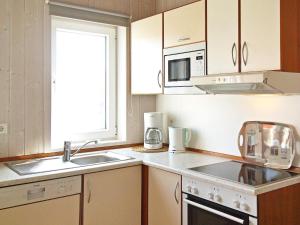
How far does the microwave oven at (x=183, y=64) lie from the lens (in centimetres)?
238

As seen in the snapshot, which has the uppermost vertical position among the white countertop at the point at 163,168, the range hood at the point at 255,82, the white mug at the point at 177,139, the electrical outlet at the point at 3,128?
the range hood at the point at 255,82

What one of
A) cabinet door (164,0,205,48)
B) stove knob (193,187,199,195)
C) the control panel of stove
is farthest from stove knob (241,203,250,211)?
cabinet door (164,0,205,48)

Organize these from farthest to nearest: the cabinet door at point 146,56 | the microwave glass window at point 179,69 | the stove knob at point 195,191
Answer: the cabinet door at point 146,56 → the microwave glass window at point 179,69 → the stove knob at point 195,191

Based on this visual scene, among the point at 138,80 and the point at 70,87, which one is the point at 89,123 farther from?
the point at 138,80

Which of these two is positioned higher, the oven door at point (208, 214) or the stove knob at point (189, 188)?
the stove knob at point (189, 188)

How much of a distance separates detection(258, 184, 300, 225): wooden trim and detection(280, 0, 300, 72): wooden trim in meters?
0.74

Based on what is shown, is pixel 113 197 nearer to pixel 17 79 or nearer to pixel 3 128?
pixel 3 128

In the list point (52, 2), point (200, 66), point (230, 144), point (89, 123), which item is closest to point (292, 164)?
point (230, 144)

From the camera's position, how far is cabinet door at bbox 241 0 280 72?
1.89 meters

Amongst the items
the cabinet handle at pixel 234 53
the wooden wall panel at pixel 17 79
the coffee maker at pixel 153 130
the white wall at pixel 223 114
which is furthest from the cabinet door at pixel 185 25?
the wooden wall panel at pixel 17 79

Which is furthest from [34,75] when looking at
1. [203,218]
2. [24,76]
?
[203,218]

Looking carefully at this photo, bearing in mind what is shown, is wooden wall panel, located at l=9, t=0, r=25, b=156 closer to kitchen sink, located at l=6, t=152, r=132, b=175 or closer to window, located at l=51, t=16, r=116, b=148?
kitchen sink, located at l=6, t=152, r=132, b=175

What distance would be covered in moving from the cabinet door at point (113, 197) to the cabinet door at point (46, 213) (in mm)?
94

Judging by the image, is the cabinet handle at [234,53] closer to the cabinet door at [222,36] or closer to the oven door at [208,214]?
the cabinet door at [222,36]
